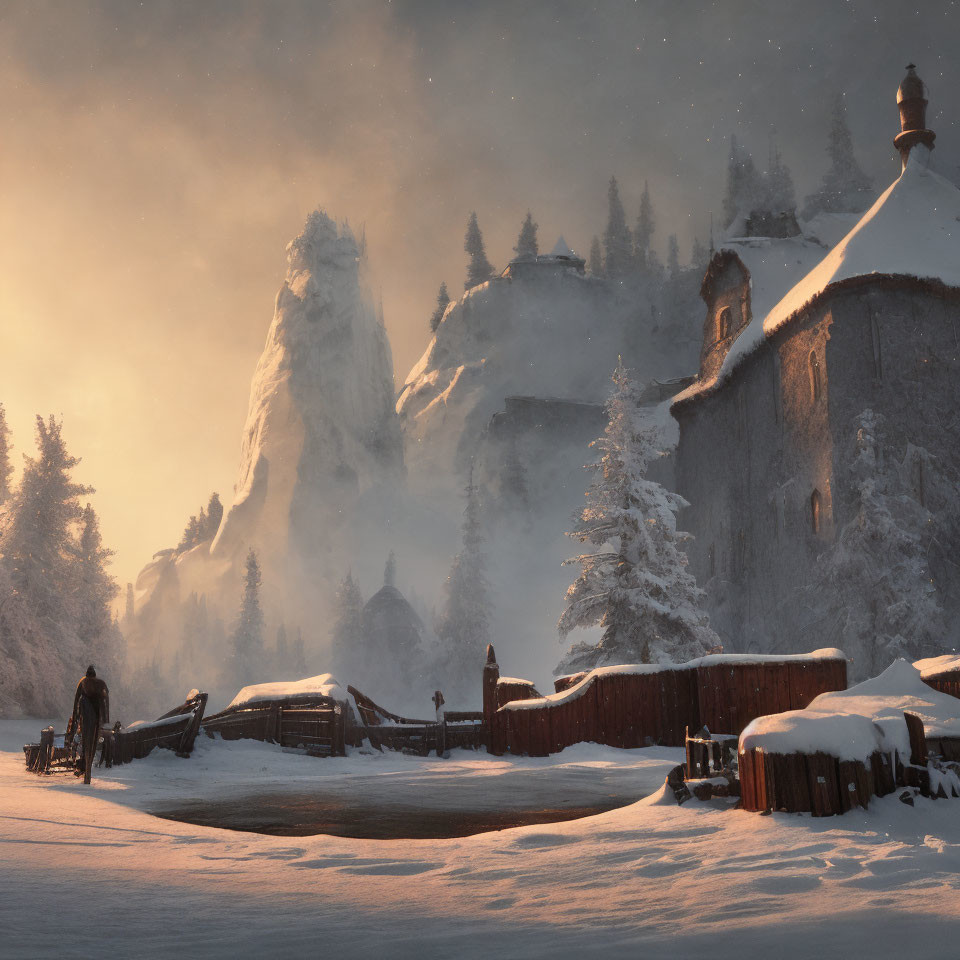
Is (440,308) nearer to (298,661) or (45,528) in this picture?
(298,661)

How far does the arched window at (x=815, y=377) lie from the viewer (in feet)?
95.7

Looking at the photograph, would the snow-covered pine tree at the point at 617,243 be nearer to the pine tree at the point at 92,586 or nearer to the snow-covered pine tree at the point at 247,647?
the snow-covered pine tree at the point at 247,647

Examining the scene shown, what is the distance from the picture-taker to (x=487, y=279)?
10838 cm

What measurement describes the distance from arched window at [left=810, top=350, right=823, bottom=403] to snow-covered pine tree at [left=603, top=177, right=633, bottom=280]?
8570cm

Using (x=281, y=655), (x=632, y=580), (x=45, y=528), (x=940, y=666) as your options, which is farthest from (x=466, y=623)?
(x=940, y=666)

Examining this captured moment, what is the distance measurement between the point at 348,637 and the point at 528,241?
57.1 metres

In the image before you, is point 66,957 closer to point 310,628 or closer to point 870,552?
point 870,552

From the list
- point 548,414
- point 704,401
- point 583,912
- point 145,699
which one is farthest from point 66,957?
point 548,414

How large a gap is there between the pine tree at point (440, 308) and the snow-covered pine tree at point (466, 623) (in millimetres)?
56101

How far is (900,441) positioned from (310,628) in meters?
83.7

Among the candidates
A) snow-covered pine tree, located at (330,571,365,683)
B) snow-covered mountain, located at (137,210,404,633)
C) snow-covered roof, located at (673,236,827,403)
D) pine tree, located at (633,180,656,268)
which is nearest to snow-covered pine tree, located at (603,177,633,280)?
pine tree, located at (633,180,656,268)

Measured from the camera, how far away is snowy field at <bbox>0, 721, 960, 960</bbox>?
141 inches

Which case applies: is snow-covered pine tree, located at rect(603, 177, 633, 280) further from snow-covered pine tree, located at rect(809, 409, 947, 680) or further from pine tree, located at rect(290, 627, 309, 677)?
snow-covered pine tree, located at rect(809, 409, 947, 680)

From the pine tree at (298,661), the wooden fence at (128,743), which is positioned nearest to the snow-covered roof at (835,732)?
the wooden fence at (128,743)
